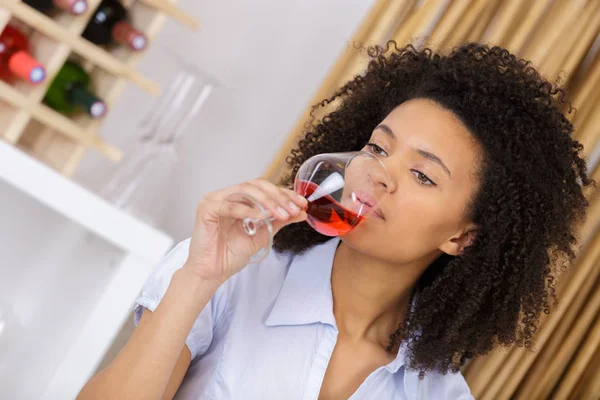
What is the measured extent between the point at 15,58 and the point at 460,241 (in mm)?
925

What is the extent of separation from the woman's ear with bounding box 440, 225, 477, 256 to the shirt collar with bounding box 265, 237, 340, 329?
21cm

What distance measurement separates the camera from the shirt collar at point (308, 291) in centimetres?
128

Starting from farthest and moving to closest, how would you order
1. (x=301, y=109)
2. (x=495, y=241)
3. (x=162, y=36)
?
(x=301, y=109) < (x=162, y=36) < (x=495, y=241)

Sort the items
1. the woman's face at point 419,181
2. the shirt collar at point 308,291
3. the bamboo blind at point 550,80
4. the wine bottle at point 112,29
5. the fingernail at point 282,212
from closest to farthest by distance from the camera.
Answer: the fingernail at point 282,212 < the woman's face at point 419,181 < the shirt collar at point 308,291 < the wine bottle at point 112,29 < the bamboo blind at point 550,80

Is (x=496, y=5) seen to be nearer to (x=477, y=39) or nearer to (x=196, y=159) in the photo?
(x=477, y=39)

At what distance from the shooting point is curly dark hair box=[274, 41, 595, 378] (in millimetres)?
1294

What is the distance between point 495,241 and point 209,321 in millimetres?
533

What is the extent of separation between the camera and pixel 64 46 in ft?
4.72

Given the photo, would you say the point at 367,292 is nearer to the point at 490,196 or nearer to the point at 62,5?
the point at 490,196

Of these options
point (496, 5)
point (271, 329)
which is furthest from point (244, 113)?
point (271, 329)

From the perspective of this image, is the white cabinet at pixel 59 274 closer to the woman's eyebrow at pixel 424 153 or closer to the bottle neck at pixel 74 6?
the bottle neck at pixel 74 6

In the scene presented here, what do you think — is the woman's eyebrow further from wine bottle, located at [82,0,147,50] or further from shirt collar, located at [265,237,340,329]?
wine bottle, located at [82,0,147,50]

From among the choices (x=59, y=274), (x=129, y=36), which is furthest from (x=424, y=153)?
(x=59, y=274)

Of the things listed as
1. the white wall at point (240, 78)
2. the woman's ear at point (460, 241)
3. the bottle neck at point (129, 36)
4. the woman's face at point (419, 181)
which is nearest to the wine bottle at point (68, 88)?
the bottle neck at point (129, 36)
